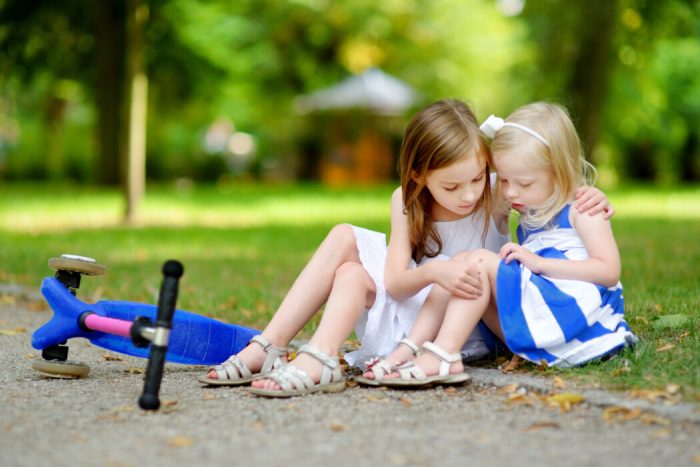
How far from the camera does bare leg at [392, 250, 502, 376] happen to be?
321cm

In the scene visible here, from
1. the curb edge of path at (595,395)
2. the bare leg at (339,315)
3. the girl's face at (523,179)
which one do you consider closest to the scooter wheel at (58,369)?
the bare leg at (339,315)

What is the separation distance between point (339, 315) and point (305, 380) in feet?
0.87

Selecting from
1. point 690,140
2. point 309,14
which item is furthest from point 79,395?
point 690,140

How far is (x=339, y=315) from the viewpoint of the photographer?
3.26 m

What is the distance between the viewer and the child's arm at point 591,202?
10.8 feet

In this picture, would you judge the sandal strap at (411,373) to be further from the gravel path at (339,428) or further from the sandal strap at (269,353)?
the sandal strap at (269,353)

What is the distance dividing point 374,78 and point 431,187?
19.3m

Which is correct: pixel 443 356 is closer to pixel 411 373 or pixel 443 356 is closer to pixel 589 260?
pixel 411 373

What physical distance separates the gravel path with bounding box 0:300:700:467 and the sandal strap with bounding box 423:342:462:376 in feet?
0.27

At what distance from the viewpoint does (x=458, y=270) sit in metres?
3.19

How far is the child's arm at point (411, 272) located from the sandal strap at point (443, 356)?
0.65ft

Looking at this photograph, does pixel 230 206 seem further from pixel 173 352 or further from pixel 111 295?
pixel 173 352

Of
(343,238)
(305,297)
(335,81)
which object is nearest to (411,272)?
(343,238)

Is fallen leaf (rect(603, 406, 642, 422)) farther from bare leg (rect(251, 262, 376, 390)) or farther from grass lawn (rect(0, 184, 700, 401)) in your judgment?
bare leg (rect(251, 262, 376, 390))
